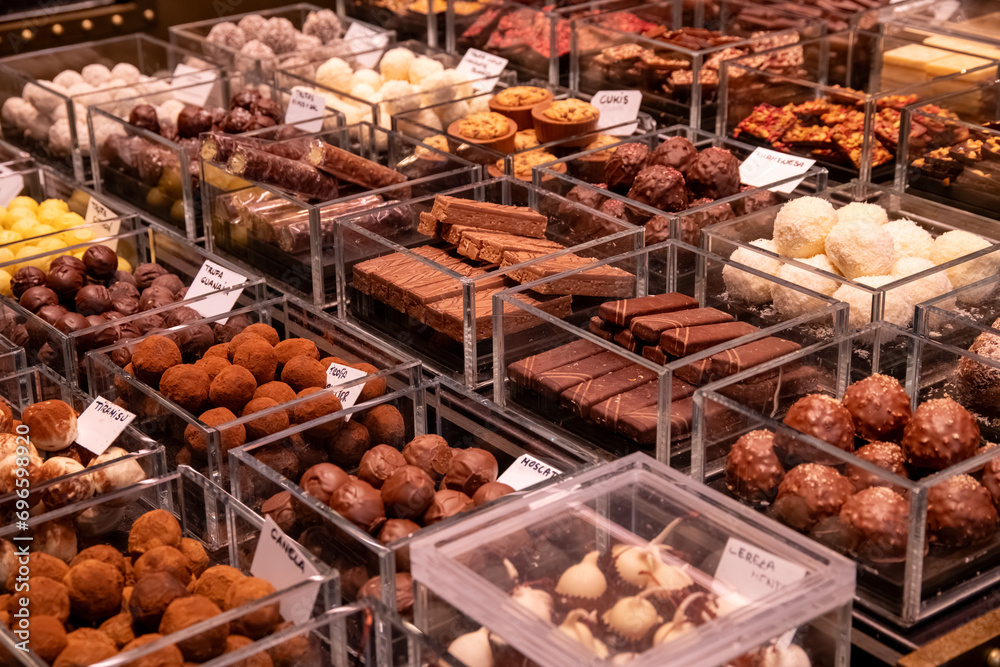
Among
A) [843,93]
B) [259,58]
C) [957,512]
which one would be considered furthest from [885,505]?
[259,58]

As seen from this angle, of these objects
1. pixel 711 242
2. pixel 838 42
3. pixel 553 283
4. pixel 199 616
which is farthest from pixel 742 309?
pixel 838 42

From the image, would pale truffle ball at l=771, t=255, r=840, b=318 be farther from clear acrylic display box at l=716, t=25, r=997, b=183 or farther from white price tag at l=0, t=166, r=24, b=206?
white price tag at l=0, t=166, r=24, b=206

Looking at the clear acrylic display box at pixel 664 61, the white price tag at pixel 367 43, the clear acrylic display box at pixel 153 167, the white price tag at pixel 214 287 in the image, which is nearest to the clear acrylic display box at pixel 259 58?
the white price tag at pixel 367 43

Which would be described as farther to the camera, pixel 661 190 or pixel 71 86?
pixel 71 86

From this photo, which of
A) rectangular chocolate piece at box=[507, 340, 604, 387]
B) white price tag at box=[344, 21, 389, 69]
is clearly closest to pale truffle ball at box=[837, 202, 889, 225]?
rectangular chocolate piece at box=[507, 340, 604, 387]

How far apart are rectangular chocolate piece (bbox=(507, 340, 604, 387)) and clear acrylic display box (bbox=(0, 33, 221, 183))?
210 centimetres

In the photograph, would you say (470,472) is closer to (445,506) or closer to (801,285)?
(445,506)

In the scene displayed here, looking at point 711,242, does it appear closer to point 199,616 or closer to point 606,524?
point 606,524

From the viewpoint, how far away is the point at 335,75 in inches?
158

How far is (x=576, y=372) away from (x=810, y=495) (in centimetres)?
59

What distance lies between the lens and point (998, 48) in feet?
12.7

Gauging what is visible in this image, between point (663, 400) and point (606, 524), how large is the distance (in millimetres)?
405

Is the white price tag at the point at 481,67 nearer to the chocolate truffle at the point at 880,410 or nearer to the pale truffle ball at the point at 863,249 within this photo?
the pale truffle ball at the point at 863,249

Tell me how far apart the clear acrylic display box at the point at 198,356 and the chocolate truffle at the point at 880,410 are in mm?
860
